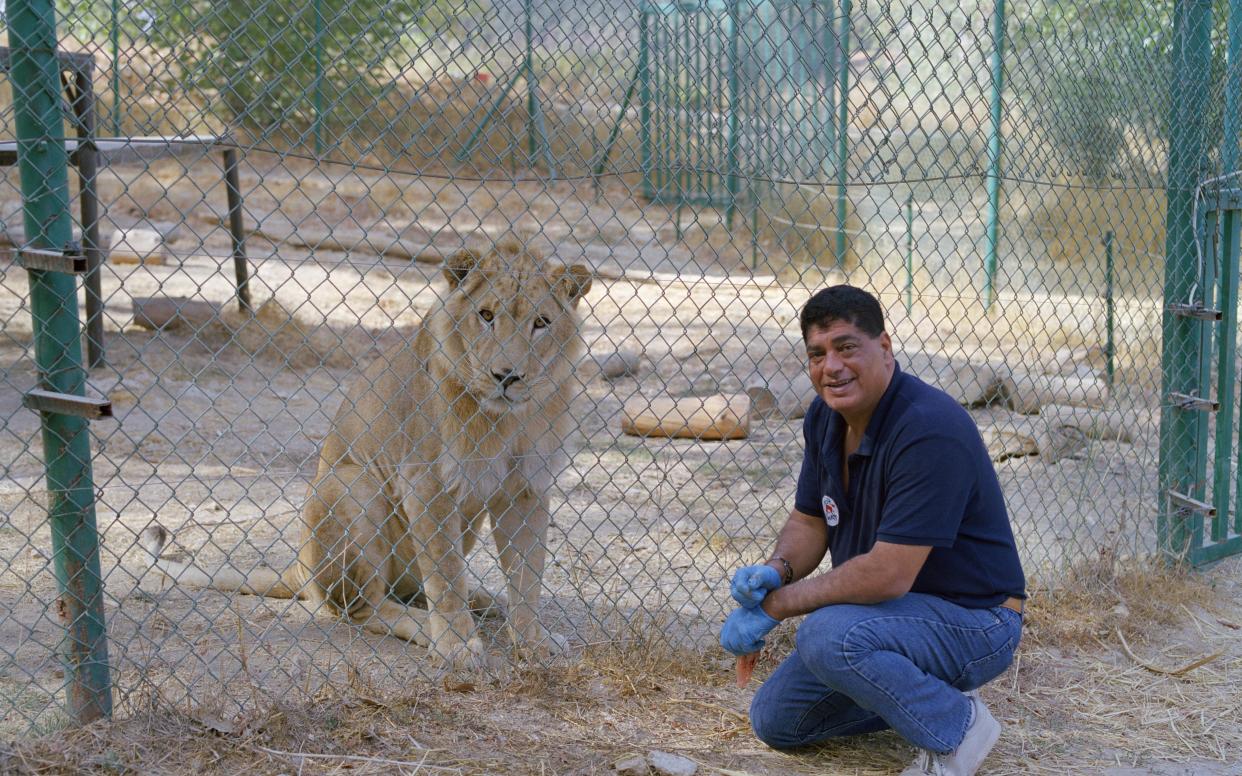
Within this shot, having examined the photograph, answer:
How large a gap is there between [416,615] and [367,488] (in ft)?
1.83

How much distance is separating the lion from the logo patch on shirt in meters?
1.23

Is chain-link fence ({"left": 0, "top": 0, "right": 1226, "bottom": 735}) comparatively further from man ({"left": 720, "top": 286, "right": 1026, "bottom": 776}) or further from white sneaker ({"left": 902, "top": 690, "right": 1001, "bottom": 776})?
white sneaker ({"left": 902, "top": 690, "right": 1001, "bottom": 776})

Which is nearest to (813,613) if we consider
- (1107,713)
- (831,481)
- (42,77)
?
(831,481)

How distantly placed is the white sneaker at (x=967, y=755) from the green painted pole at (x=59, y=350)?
2312 mm

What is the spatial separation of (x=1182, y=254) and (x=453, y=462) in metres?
3.31

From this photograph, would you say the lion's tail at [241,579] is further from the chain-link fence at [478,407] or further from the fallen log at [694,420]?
the fallen log at [694,420]

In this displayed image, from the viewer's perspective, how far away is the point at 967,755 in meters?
3.35

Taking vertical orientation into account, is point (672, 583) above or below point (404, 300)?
below

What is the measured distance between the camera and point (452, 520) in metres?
4.37

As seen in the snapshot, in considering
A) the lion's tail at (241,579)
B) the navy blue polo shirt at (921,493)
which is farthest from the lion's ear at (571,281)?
the lion's tail at (241,579)

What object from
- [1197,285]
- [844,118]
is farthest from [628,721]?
[1197,285]

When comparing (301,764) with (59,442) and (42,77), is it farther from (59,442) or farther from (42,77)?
(42,77)

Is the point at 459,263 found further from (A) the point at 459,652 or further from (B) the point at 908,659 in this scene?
(B) the point at 908,659

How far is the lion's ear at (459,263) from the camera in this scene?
4184mm
